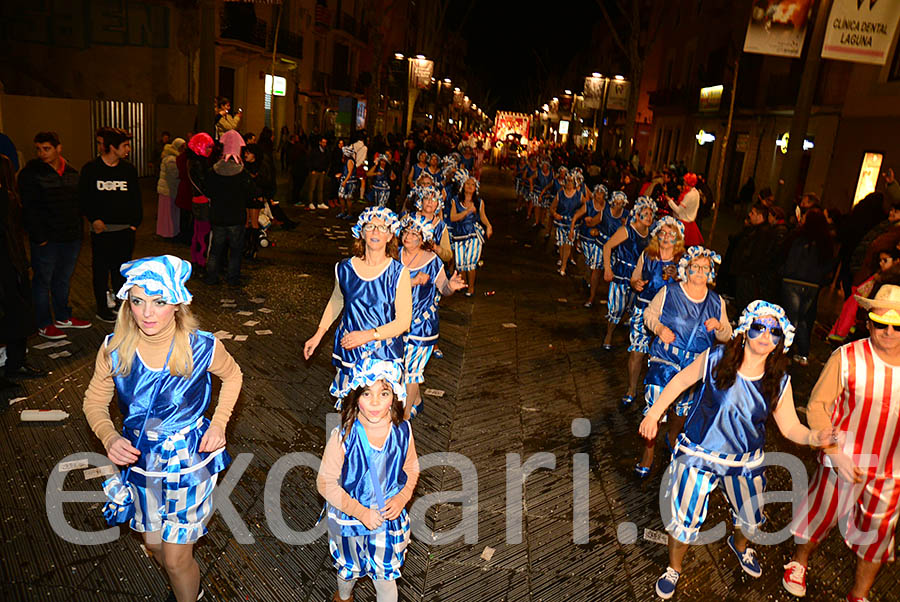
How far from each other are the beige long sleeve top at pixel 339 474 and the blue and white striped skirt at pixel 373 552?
6.8 inches

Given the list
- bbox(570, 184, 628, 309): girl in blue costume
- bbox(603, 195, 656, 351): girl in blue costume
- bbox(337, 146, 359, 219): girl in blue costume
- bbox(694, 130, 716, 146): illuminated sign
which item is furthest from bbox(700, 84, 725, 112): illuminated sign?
bbox(603, 195, 656, 351): girl in blue costume

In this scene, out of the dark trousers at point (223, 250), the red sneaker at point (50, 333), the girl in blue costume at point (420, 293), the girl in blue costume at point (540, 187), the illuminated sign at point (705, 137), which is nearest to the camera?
Answer: the girl in blue costume at point (420, 293)

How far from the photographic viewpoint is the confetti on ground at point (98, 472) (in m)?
4.82

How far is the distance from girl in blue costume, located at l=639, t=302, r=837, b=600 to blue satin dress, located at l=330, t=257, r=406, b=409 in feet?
6.33

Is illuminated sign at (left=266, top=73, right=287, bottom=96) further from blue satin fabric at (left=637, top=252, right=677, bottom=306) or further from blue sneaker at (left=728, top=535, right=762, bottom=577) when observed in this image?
blue sneaker at (left=728, top=535, right=762, bottom=577)

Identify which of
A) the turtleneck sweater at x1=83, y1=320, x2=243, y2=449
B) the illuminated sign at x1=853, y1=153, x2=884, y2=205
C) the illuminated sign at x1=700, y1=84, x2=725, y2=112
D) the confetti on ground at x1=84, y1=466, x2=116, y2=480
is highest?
the illuminated sign at x1=700, y1=84, x2=725, y2=112

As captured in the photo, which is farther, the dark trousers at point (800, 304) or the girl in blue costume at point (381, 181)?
the girl in blue costume at point (381, 181)

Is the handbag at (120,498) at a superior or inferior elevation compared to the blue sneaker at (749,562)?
superior

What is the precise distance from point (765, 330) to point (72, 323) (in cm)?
696

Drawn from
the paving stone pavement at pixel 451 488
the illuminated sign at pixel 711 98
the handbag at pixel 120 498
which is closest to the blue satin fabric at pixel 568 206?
the paving stone pavement at pixel 451 488

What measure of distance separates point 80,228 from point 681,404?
20.5 ft

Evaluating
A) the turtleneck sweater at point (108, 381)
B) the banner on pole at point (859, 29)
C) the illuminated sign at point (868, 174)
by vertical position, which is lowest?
the turtleneck sweater at point (108, 381)

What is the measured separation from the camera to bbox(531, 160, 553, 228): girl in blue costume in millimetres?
18219

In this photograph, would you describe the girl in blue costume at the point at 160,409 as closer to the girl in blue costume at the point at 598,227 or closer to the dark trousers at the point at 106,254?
the dark trousers at the point at 106,254
